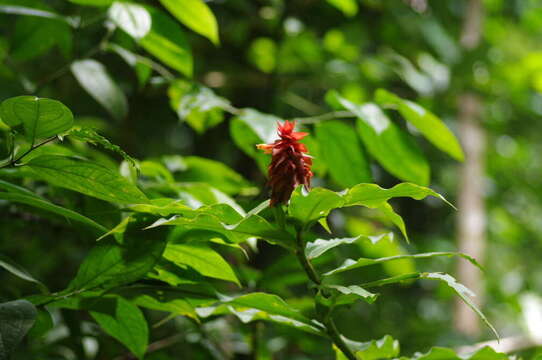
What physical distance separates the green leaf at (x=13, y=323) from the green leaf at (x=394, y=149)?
0.42m

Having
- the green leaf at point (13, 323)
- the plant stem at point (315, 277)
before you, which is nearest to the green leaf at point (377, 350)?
the plant stem at point (315, 277)

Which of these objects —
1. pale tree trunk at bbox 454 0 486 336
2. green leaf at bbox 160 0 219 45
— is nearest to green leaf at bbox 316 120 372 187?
green leaf at bbox 160 0 219 45

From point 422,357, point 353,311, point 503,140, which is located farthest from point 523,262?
point 422,357

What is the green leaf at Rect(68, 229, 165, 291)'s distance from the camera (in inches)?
17.3

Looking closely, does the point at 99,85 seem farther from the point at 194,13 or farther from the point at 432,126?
→ the point at 432,126

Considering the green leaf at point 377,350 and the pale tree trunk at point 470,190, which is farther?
the pale tree trunk at point 470,190

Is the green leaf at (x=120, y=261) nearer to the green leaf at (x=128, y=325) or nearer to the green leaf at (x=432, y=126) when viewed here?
the green leaf at (x=128, y=325)

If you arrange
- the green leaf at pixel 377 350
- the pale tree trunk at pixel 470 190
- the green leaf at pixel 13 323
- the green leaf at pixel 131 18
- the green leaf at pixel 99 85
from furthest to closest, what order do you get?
the pale tree trunk at pixel 470 190
the green leaf at pixel 99 85
the green leaf at pixel 131 18
the green leaf at pixel 377 350
the green leaf at pixel 13 323

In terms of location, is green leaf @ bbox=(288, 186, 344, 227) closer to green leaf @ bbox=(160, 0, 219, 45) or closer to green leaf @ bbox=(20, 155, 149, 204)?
green leaf @ bbox=(20, 155, 149, 204)

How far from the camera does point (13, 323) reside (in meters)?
0.38

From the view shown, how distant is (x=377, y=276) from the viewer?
1.05 meters

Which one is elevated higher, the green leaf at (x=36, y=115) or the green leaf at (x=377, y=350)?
the green leaf at (x=36, y=115)

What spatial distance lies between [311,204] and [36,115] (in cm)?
21

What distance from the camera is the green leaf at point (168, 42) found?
0.72m
